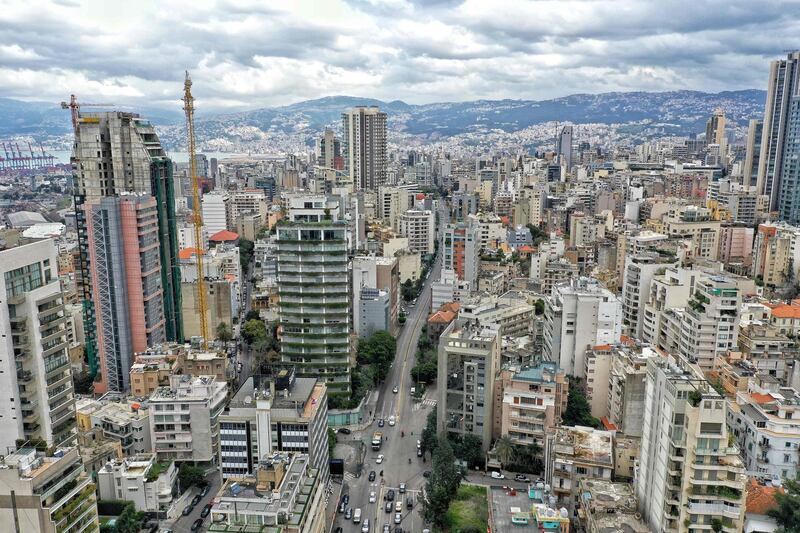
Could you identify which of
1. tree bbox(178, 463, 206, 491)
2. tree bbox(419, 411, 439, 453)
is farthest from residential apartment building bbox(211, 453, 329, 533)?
tree bbox(419, 411, 439, 453)

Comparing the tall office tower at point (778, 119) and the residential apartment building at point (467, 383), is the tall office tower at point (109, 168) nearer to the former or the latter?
the residential apartment building at point (467, 383)

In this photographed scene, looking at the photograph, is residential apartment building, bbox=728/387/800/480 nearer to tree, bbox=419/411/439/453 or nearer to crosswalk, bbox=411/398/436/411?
tree, bbox=419/411/439/453

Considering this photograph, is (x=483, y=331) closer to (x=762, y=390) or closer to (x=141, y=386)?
(x=762, y=390)

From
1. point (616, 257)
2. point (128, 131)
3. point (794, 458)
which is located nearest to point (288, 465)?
point (794, 458)

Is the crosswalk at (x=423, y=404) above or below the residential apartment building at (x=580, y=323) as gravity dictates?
below

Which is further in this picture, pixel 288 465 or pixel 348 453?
pixel 348 453

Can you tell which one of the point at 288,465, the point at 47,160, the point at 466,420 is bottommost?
the point at 466,420

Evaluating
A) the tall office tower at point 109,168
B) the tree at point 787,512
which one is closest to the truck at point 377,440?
the tree at point 787,512
